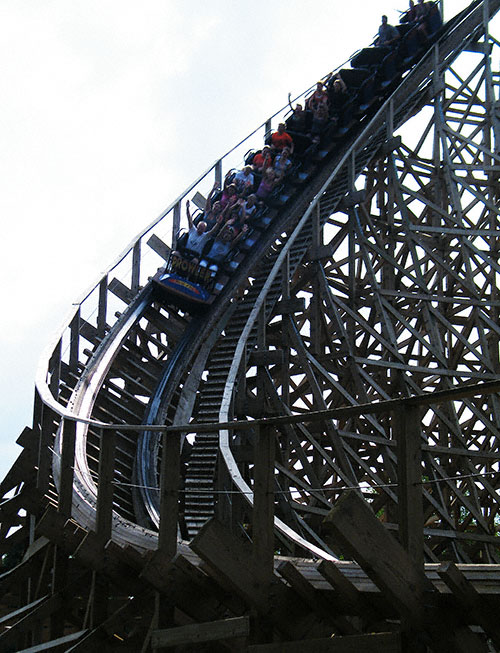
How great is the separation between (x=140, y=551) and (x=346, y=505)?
2.06 m

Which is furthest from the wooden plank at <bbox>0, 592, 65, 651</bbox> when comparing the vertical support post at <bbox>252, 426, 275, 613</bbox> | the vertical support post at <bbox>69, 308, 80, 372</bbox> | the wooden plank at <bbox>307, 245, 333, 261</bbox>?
the wooden plank at <bbox>307, 245, 333, 261</bbox>

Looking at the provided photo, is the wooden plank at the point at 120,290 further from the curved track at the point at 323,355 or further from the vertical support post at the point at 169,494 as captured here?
the vertical support post at the point at 169,494

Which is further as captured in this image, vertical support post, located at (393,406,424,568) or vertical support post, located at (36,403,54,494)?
vertical support post, located at (36,403,54,494)

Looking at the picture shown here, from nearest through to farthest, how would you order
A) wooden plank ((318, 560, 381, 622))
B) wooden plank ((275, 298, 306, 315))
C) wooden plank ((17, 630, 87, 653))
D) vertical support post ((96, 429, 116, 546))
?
wooden plank ((318, 560, 381, 622)) → vertical support post ((96, 429, 116, 546)) → wooden plank ((17, 630, 87, 653)) → wooden plank ((275, 298, 306, 315))

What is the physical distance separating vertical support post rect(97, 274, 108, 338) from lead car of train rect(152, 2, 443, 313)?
1792mm

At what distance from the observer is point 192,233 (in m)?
11.4

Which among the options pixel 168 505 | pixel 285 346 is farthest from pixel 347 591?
pixel 285 346

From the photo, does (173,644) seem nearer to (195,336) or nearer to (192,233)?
(195,336)

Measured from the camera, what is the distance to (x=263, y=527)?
12.1 feet

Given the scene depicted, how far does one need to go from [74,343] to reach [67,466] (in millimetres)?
4010

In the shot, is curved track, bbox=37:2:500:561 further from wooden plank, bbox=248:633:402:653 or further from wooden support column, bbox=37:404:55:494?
wooden plank, bbox=248:633:402:653

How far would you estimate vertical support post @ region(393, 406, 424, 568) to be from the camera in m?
3.12

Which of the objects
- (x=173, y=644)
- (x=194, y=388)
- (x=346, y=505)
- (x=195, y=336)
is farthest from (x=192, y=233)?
(x=346, y=505)

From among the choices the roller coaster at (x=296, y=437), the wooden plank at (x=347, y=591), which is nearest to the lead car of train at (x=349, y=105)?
the roller coaster at (x=296, y=437)
